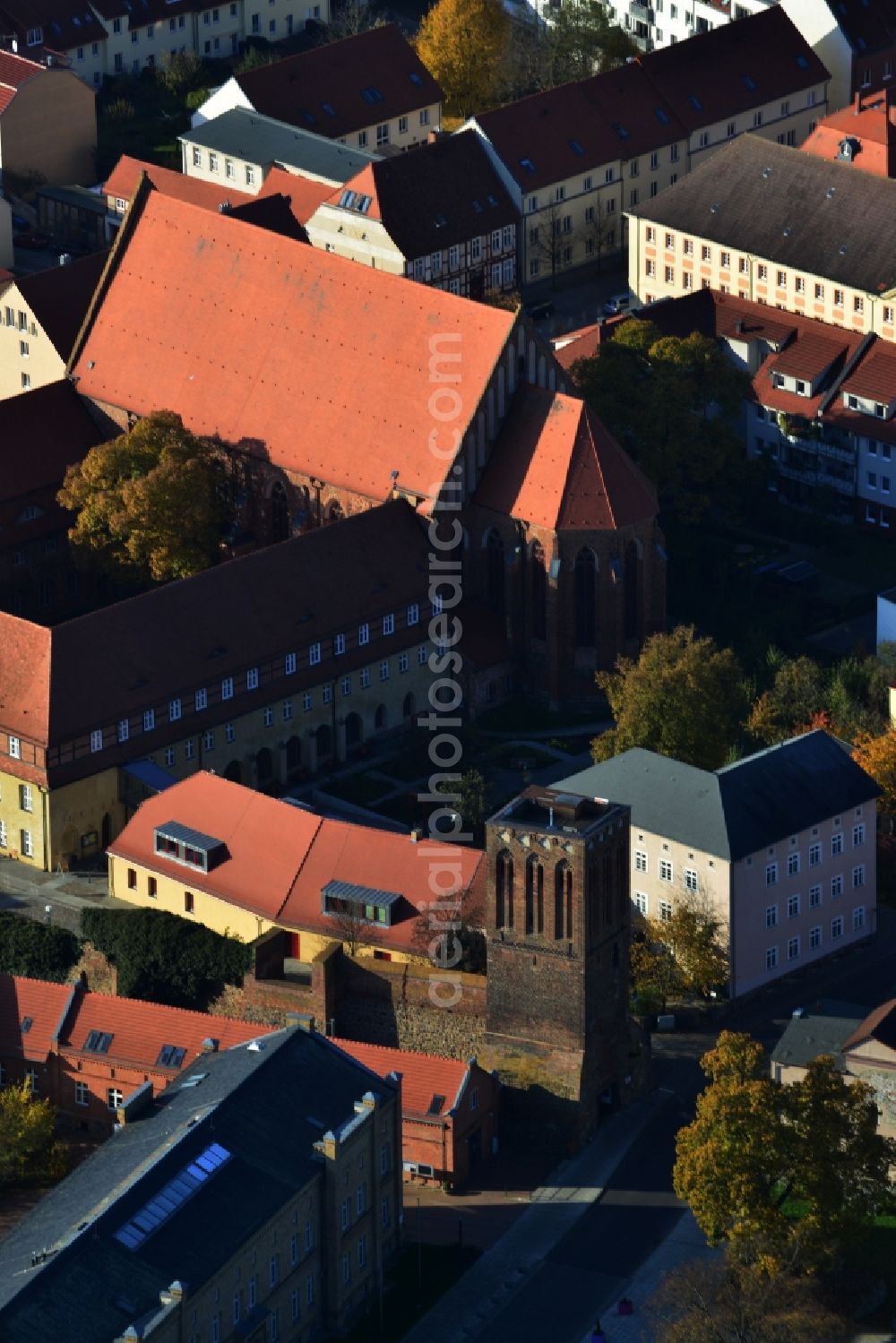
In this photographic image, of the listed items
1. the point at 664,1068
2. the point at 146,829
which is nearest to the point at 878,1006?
the point at 664,1068

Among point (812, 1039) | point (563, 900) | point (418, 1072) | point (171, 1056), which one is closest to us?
point (563, 900)

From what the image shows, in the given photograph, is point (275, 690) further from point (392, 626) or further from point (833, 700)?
point (833, 700)

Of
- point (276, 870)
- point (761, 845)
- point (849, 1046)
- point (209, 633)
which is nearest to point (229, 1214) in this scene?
point (276, 870)

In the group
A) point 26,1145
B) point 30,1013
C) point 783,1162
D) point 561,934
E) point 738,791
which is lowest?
point 26,1145

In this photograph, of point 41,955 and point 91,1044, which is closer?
point 91,1044

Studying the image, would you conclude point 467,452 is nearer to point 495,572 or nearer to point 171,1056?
point 495,572

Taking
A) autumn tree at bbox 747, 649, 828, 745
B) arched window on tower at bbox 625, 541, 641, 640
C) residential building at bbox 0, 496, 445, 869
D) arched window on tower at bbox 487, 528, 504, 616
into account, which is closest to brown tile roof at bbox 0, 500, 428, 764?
residential building at bbox 0, 496, 445, 869

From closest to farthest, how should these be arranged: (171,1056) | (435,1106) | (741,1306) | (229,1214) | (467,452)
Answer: (229,1214) < (741,1306) < (435,1106) < (171,1056) < (467,452)
